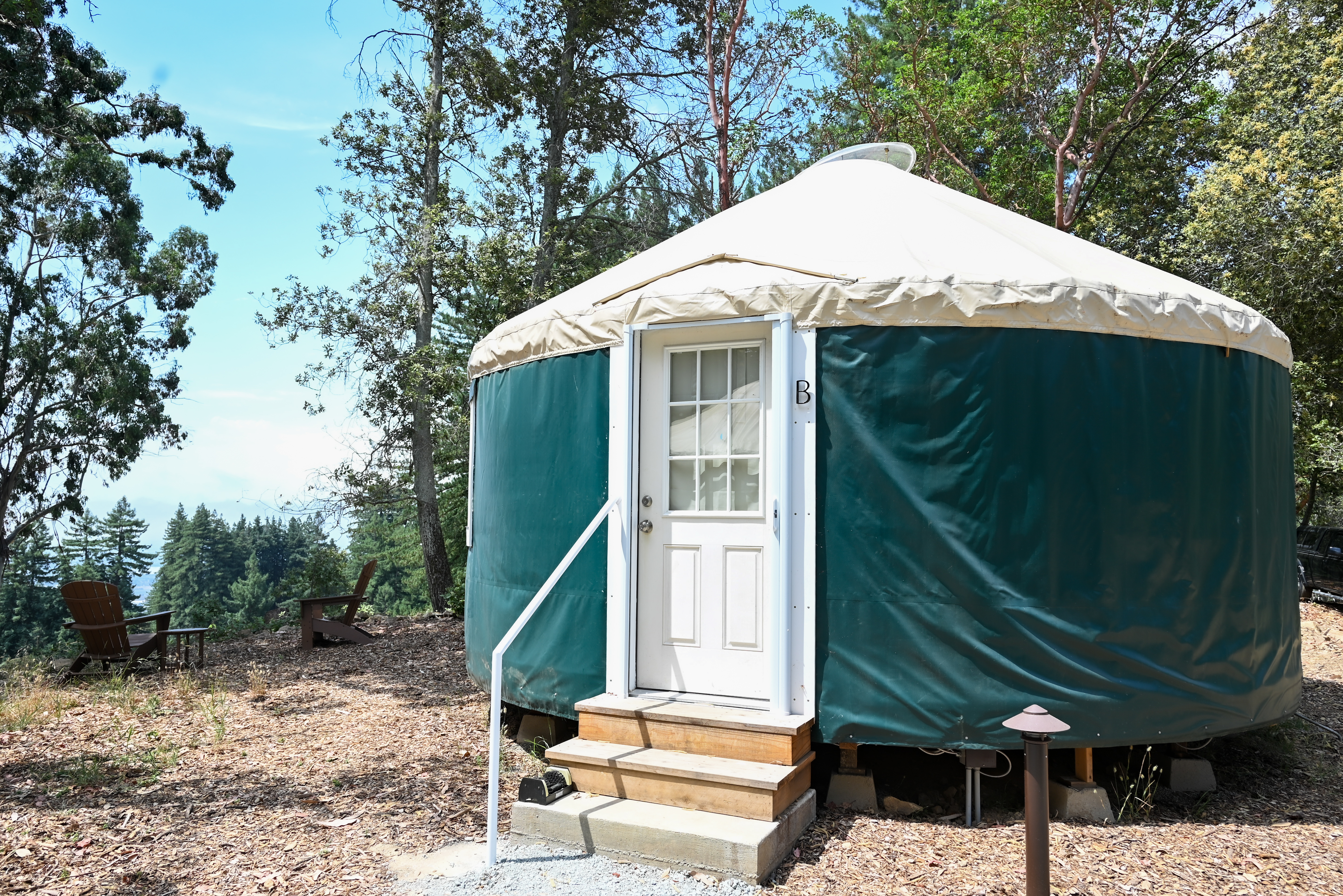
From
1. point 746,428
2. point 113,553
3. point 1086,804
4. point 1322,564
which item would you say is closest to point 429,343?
point 746,428

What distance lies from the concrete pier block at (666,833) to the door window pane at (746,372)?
1780mm

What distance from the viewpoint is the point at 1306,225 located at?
11.1 m

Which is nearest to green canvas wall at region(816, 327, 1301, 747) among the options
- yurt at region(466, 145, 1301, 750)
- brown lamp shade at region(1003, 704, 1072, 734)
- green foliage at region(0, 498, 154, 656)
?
yurt at region(466, 145, 1301, 750)

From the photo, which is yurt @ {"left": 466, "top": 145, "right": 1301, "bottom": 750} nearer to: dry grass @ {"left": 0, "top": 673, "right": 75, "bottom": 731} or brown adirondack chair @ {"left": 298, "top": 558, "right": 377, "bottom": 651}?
dry grass @ {"left": 0, "top": 673, "right": 75, "bottom": 731}

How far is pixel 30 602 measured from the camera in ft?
107

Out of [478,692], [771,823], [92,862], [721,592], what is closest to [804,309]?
[721,592]

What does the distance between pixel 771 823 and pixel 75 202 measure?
51.4ft

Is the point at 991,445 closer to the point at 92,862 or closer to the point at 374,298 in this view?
the point at 92,862

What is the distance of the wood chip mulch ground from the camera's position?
128 inches

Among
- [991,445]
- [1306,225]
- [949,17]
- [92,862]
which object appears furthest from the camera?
[949,17]

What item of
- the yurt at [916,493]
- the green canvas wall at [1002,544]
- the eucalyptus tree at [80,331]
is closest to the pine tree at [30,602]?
the eucalyptus tree at [80,331]

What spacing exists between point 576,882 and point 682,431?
80.3 inches

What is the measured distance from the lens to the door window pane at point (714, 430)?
13.9 feet

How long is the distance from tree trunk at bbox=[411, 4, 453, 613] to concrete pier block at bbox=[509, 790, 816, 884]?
8339mm
